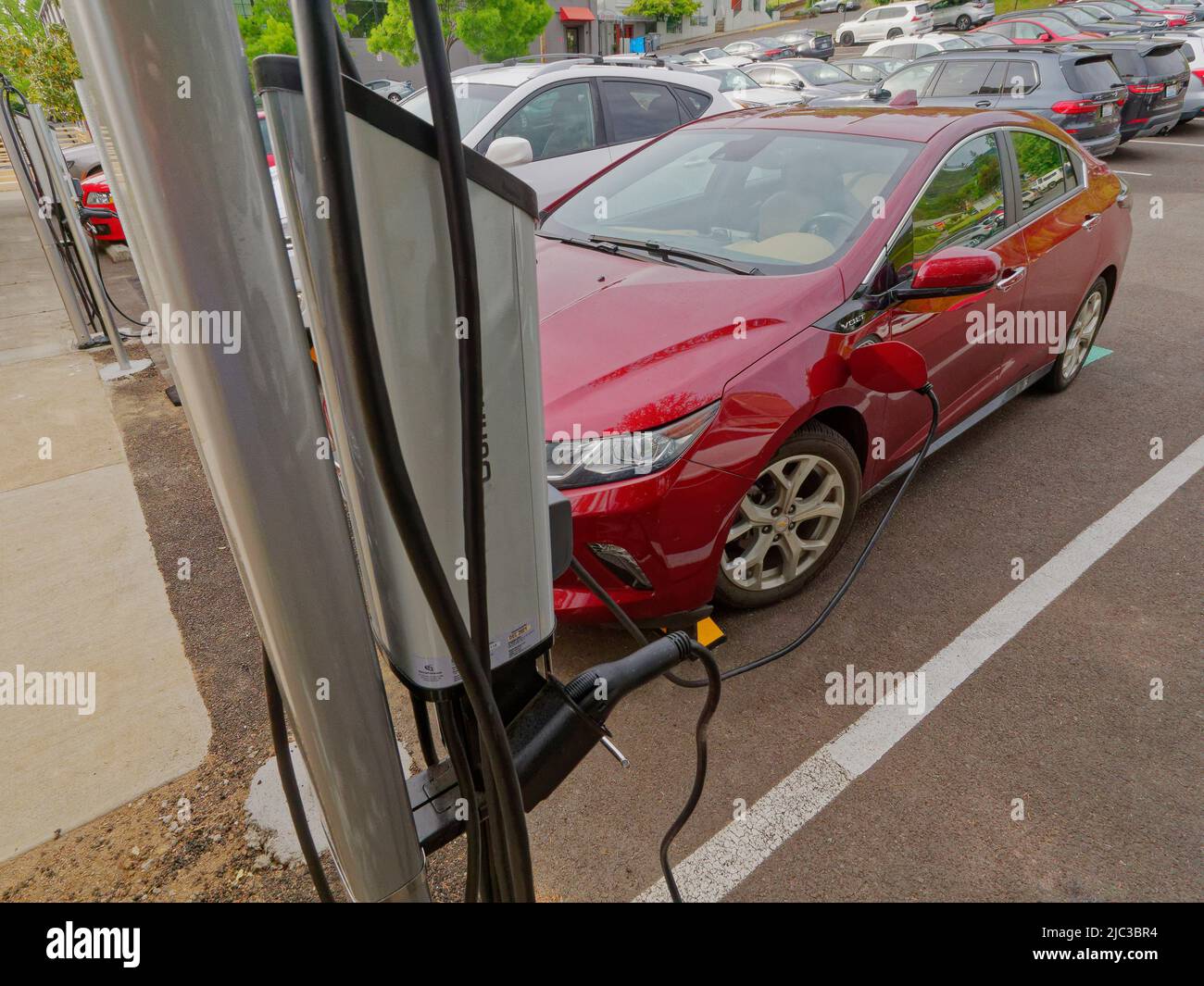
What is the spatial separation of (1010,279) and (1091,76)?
8.20 meters

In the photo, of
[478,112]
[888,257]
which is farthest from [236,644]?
[478,112]

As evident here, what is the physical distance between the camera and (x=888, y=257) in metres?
2.84

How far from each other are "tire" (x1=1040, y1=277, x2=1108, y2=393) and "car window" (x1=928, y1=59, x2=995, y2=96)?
705 centimetres

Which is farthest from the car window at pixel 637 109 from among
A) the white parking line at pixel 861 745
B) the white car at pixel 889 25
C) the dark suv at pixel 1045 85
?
the white car at pixel 889 25

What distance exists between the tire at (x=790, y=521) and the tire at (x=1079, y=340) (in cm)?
232

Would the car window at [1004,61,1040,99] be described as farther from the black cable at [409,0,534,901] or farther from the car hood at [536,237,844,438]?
the black cable at [409,0,534,901]

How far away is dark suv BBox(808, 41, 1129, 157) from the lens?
9.05 m

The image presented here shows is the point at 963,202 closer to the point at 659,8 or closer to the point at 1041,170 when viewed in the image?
the point at 1041,170

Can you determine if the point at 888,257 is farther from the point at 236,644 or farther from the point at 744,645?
the point at 236,644

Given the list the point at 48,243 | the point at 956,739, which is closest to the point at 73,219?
the point at 48,243

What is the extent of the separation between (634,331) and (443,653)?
1820 mm

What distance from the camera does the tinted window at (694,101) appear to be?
21.9 ft

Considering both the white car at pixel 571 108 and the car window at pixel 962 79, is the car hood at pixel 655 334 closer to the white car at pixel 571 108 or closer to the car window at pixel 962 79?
the white car at pixel 571 108

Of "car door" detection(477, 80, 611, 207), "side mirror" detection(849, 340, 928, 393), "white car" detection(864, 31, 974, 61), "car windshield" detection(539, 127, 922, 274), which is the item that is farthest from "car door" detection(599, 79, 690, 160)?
"white car" detection(864, 31, 974, 61)
